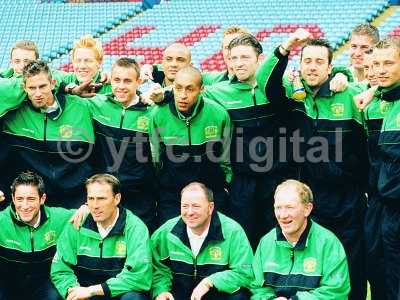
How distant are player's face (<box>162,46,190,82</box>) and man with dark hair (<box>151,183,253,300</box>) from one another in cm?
131

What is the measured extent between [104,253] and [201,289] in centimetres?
80

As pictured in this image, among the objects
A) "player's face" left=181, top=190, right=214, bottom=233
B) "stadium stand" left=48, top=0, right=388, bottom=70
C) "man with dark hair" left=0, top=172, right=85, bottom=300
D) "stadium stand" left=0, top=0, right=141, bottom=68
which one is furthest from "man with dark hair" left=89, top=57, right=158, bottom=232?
"stadium stand" left=0, top=0, right=141, bottom=68

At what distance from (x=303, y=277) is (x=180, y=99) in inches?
63.2

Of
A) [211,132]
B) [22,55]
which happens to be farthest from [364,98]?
[22,55]

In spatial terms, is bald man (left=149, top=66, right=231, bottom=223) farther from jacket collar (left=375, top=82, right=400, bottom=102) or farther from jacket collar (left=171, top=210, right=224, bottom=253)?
jacket collar (left=375, top=82, right=400, bottom=102)

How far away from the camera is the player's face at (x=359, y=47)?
20.2 feet

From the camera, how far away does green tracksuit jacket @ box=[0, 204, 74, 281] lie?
18.3 ft

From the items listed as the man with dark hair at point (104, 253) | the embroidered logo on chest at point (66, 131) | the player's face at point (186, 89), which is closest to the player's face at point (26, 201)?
the man with dark hair at point (104, 253)

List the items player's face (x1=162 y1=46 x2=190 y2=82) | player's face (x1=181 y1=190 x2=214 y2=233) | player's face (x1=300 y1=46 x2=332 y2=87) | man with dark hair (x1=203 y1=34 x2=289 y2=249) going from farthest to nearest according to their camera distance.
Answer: player's face (x1=162 y1=46 x2=190 y2=82)
man with dark hair (x1=203 y1=34 x2=289 y2=249)
player's face (x1=300 y1=46 x2=332 y2=87)
player's face (x1=181 y1=190 x2=214 y2=233)

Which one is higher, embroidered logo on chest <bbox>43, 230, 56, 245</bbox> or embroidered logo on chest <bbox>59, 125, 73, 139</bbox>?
embroidered logo on chest <bbox>59, 125, 73, 139</bbox>

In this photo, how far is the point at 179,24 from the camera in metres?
20.3

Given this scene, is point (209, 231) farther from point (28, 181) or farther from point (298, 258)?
point (28, 181)

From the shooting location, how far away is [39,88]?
18.4 feet

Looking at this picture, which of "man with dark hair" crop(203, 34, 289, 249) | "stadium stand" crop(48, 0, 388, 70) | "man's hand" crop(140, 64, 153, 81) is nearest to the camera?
"man with dark hair" crop(203, 34, 289, 249)
